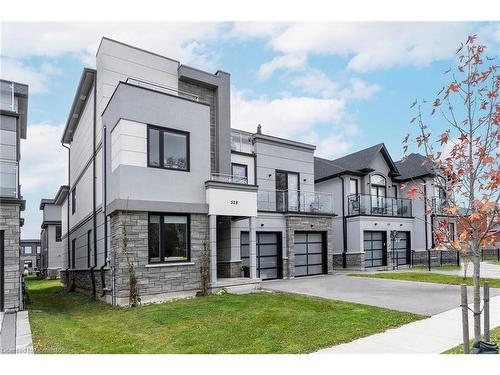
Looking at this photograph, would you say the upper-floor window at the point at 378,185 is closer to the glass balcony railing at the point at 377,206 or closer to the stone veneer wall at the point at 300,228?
the glass balcony railing at the point at 377,206

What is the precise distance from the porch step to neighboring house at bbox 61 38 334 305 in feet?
0.13

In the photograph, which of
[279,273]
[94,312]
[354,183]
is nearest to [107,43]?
[94,312]

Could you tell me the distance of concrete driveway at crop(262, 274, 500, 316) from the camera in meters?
9.73

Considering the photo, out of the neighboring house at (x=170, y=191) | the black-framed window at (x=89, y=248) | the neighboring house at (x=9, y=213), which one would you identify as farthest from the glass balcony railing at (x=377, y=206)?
the neighboring house at (x=9, y=213)

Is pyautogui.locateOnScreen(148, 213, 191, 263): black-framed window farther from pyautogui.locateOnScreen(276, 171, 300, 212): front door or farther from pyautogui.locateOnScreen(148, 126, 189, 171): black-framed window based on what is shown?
pyautogui.locateOnScreen(276, 171, 300, 212): front door

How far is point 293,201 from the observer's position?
1780 cm

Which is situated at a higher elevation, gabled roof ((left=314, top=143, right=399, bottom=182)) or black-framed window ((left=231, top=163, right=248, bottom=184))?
gabled roof ((left=314, top=143, right=399, bottom=182))

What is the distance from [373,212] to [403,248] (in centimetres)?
344

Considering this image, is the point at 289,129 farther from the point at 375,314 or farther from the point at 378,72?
the point at 375,314

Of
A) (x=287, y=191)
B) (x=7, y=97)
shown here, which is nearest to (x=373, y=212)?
(x=287, y=191)

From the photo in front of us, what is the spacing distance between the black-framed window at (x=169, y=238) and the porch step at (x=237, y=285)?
4.23 feet

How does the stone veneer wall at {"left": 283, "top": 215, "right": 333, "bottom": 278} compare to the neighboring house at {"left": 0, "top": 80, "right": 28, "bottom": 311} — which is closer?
the neighboring house at {"left": 0, "top": 80, "right": 28, "bottom": 311}

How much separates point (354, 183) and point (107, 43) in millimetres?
14140

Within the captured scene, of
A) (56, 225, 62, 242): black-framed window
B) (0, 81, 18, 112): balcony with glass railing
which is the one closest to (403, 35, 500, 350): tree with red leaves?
(0, 81, 18, 112): balcony with glass railing
